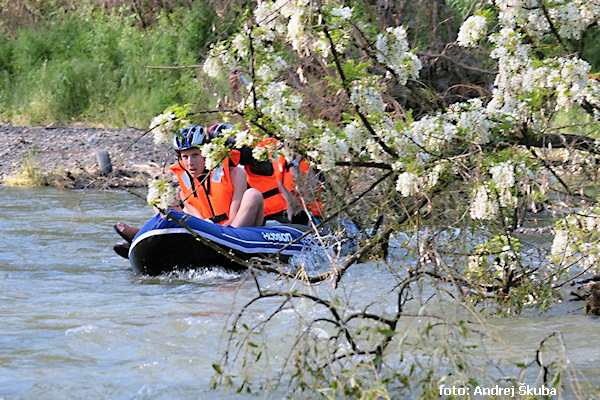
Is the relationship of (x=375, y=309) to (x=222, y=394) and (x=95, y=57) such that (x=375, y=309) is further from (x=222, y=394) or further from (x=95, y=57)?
(x=95, y=57)

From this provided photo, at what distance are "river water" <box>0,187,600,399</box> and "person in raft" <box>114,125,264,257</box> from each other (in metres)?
0.53

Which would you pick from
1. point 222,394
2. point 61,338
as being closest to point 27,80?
point 61,338

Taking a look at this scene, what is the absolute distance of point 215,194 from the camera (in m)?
8.95

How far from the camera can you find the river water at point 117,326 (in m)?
5.07

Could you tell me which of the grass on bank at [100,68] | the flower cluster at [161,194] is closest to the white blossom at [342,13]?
the flower cluster at [161,194]

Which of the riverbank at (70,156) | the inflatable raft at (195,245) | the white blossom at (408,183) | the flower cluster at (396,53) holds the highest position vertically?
the flower cluster at (396,53)

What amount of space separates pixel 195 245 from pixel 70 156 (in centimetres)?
896

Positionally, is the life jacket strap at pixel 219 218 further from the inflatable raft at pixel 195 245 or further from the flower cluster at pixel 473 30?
the flower cluster at pixel 473 30

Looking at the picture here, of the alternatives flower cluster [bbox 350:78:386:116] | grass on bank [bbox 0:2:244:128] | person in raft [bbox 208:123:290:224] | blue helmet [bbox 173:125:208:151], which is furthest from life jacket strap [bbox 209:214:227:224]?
grass on bank [bbox 0:2:244:128]

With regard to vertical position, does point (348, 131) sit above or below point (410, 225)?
above

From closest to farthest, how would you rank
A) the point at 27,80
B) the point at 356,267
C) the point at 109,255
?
the point at 356,267 < the point at 109,255 < the point at 27,80

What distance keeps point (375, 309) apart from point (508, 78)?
195 centimetres

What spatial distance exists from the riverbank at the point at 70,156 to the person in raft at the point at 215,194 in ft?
17.0

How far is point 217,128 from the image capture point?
7.98 metres
